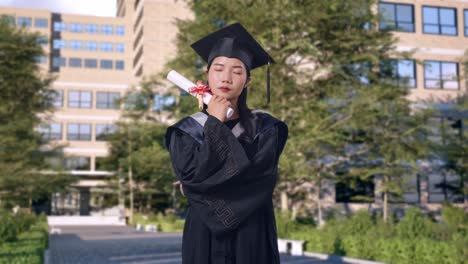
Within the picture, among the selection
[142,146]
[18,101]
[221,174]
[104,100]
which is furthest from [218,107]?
[104,100]

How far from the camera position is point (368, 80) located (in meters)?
26.4

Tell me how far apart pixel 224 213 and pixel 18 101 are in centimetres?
2332

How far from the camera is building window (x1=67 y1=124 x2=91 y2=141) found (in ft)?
205

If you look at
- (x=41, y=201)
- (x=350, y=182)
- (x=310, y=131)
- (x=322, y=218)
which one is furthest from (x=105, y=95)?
(x=310, y=131)

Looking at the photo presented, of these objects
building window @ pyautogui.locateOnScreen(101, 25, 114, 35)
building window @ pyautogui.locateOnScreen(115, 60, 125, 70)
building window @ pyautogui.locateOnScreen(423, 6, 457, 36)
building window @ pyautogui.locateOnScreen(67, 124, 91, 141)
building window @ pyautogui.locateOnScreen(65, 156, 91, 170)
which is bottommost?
building window @ pyautogui.locateOnScreen(65, 156, 91, 170)

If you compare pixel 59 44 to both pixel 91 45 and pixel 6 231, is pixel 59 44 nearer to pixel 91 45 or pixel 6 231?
pixel 91 45

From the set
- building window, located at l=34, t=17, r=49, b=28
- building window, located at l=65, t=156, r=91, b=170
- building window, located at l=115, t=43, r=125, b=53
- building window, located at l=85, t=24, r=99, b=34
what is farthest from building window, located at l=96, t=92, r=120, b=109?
building window, located at l=85, t=24, r=99, b=34

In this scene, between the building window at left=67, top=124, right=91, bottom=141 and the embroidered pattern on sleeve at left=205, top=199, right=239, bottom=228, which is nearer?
the embroidered pattern on sleeve at left=205, top=199, right=239, bottom=228

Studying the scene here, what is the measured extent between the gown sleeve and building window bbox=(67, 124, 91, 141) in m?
60.9

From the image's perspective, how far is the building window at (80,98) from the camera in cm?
6284

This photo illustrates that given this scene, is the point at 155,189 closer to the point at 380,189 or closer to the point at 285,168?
the point at 380,189

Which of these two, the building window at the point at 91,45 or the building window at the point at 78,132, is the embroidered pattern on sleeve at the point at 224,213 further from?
the building window at the point at 91,45

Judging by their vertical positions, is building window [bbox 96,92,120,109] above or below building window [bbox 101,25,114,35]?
below

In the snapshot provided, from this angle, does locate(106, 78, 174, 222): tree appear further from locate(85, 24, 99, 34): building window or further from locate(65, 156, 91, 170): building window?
locate(85, 24, 99, 34): building window
